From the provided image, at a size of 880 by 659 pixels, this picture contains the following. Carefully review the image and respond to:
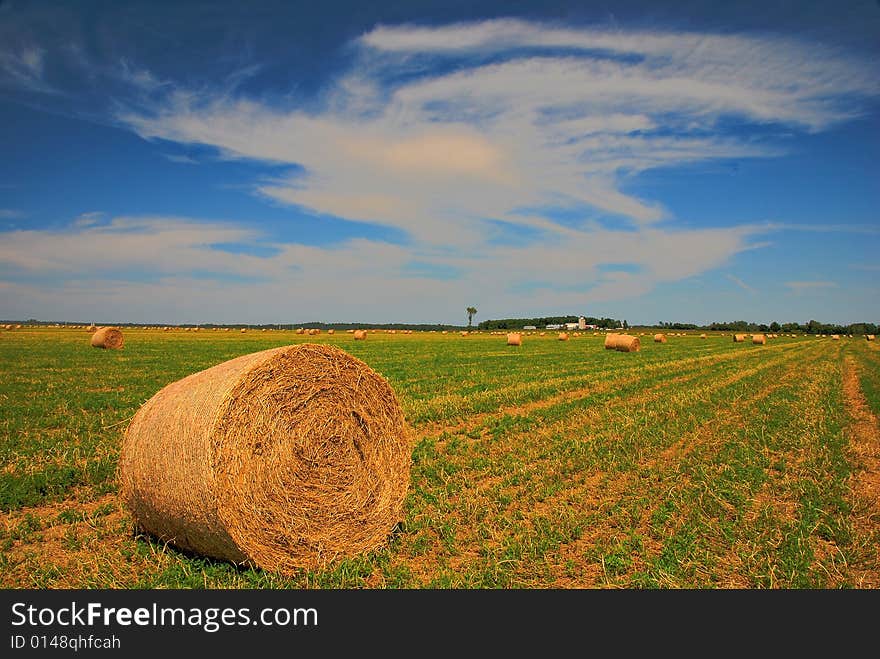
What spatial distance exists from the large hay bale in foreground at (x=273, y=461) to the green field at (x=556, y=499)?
0.32m

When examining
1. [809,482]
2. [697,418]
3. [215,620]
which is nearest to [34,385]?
[215,620]

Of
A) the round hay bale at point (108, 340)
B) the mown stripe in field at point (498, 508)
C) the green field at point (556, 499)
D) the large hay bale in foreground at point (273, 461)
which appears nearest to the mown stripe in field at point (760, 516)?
the green field at point (556, 499)

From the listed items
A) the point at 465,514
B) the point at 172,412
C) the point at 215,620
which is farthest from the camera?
the point at 465,514

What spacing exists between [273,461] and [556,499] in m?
3.65

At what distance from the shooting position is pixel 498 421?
1261 cm

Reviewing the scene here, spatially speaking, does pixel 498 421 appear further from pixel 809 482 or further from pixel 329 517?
pixel 329 517

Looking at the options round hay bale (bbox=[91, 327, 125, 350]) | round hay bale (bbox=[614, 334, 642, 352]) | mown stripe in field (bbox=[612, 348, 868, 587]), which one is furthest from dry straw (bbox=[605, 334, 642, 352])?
Result: round hay bale (bbox=[91, 327, 125, 350])

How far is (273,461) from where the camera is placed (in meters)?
5.86

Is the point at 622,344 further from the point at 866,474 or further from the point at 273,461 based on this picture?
the point at 273,461

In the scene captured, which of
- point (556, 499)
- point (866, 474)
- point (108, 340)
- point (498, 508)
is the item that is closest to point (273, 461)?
point (498, 508)

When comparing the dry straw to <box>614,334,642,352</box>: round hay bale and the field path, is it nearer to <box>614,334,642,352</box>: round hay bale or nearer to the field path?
<box>614,334,642,352</box>: round hay bale

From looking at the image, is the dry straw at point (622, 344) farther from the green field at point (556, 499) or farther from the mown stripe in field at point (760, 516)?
the mown stripe in field at point (760, 516)

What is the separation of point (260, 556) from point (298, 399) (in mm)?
1615

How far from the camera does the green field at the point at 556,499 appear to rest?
5266 millimetres
